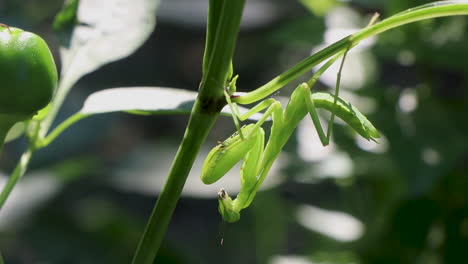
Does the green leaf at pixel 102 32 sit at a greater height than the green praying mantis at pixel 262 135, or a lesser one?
lesser

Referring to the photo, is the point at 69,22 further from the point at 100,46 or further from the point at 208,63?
the point at 208,63

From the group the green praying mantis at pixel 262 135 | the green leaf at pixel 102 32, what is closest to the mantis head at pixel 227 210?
the green praying mantis at pixel 262 135

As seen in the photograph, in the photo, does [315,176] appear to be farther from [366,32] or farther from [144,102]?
[366,32]

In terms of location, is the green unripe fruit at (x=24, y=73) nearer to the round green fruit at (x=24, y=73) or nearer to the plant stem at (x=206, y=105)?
the round green fruit at (x=24, y=73)

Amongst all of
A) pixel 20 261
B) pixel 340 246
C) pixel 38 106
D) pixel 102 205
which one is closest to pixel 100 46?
pixel 38 106

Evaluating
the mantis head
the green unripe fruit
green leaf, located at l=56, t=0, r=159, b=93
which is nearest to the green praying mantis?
the mantis head

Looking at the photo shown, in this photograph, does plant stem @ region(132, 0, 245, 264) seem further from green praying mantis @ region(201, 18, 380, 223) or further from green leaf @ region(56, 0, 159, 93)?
green leaf @ region(56, 0, 159, 93)
